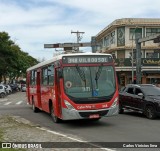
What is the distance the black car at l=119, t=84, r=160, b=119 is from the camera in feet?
56.6

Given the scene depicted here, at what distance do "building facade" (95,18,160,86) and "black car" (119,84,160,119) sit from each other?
3443cm

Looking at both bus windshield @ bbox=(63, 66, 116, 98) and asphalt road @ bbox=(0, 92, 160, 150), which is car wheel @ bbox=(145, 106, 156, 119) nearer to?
asphalt road @ bbox=(0, 92, 160, 150)

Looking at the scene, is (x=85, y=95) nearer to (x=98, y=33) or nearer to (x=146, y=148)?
(x=146, y=148)

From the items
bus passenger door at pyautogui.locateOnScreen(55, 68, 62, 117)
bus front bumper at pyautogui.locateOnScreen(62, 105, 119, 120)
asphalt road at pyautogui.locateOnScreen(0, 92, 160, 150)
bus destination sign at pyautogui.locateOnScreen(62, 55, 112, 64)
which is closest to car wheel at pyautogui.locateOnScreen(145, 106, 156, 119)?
asphalt road at pyautogui.locateOnScreen(0, 92, 160, 150)

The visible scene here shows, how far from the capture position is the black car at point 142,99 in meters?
17.3

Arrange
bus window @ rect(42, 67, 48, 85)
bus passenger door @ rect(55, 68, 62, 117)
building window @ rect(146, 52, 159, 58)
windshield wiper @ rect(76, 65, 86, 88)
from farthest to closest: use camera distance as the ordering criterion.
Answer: building window @ rect(146, 52, 159, 58), bus window @ rect(42, 67, 48, 85), bus passenger door @ rect(55, 68, 62, 117), windshield wiper @ rect(76, 65, 86, 88)

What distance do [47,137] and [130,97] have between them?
8.62m

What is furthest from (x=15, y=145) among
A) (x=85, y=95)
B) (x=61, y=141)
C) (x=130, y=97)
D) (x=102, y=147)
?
(x=130, y=97)

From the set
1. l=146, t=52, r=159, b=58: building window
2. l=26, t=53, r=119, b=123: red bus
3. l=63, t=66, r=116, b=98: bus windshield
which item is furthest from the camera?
l=146, t=52, r=159, b=58: building window

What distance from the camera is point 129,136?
39.3 feet

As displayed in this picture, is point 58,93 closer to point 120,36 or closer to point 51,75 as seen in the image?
point 51,75

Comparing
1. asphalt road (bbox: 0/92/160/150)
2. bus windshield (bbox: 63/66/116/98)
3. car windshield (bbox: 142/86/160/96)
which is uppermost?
bus windshield (bbox: 63/66/116/98)

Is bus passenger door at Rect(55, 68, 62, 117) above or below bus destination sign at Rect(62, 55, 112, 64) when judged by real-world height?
below

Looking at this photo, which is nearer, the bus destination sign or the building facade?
the bus destination sign
